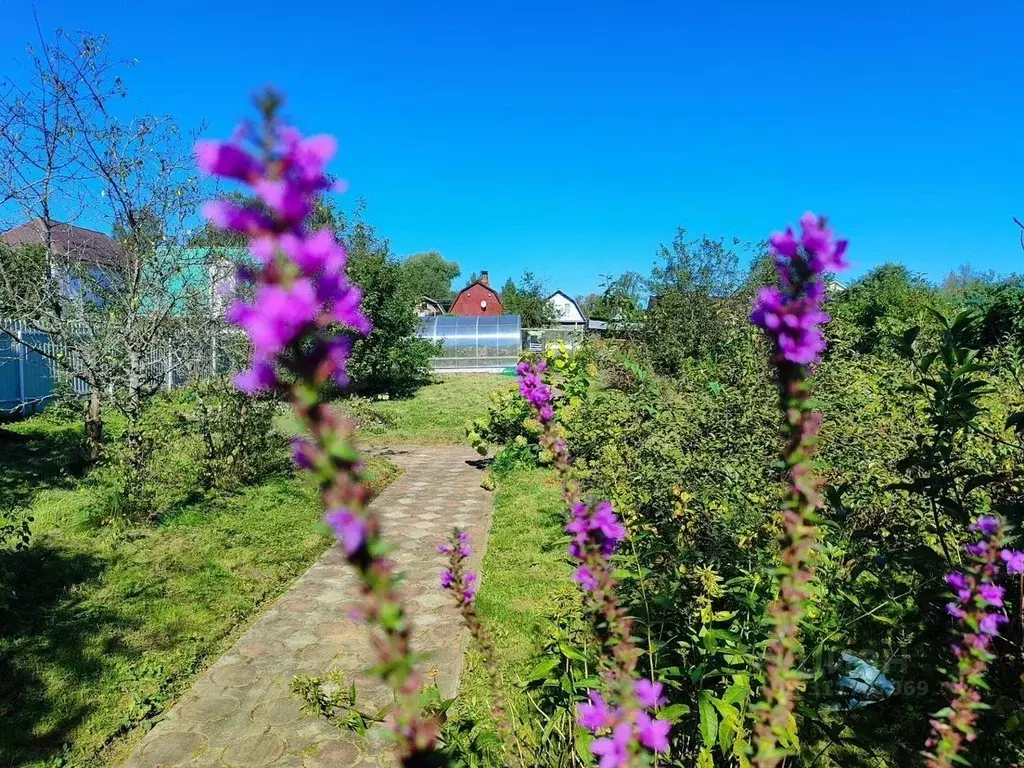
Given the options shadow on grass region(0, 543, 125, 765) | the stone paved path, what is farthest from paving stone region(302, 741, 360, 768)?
shadow on grass region(0, 543, 125, 765)

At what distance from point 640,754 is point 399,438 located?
40.4 ft

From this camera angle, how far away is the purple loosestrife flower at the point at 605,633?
3.21ft

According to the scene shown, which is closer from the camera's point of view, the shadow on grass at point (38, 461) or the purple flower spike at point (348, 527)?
the purple flower spike at point (348, 527)

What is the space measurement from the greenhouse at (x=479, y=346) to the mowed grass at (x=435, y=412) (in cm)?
580

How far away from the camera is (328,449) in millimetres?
695

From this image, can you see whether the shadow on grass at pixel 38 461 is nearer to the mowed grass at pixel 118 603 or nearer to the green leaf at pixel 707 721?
the mowed grass at pixel 118 603

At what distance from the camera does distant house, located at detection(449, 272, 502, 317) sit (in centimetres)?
5778

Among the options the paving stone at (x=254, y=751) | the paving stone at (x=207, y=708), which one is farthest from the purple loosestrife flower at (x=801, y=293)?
the paving stone at (x=207, y=708)

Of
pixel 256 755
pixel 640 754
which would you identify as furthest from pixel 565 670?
pixel 640 754

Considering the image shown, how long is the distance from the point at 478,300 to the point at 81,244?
165ft

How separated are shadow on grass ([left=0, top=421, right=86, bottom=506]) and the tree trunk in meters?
0.35

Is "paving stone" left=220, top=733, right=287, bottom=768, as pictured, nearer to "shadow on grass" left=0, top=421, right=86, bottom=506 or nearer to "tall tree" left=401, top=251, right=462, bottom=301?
"shadow on grass" left=0, top=421, right=86, bottom=506

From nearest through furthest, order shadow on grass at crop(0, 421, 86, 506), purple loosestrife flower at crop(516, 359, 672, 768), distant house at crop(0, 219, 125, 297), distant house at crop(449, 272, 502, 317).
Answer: purple loosestrife flower at crop(516, 359, 672, 768)
shadow on grass at crop(0, 421, 86, 506)
distant house at crop(0, 219, 125, 297)
distant house at crop(449, 272, 502, 317)

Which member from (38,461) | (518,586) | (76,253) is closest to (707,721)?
(518,586)
